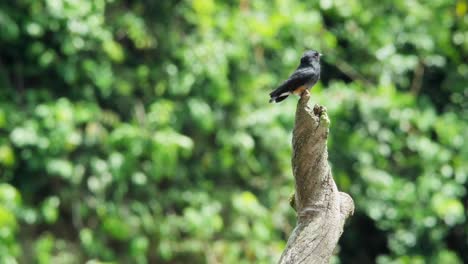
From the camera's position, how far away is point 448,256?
16.1 ft

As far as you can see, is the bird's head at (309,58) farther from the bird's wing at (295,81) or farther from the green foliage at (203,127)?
the green foliage at (203,127)

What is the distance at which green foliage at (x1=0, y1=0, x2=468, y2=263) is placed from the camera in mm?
4180

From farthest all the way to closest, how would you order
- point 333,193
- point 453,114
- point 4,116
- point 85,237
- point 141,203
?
1. point 453,114
2. point 141,203
3. point 85,237
4. point 4,116
5. point 333,193

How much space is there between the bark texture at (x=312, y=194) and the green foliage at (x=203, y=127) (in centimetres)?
216

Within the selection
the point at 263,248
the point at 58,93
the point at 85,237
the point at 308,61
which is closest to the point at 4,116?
the point at 58,93

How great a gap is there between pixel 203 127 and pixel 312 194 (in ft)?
7.96

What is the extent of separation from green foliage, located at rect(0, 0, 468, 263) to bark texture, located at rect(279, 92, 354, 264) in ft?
7.10

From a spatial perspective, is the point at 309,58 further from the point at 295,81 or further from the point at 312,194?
the point at 312,194

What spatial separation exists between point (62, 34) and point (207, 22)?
0.77m

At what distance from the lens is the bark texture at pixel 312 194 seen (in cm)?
197

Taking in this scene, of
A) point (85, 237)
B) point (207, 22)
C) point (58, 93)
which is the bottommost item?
point (85, 237)

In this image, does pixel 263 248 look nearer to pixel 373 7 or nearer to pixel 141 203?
pixel 141 203

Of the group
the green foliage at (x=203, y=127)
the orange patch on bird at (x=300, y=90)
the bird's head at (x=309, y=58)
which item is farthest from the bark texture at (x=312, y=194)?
the green foliage at (x=203, y=127)

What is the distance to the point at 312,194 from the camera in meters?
2.02
